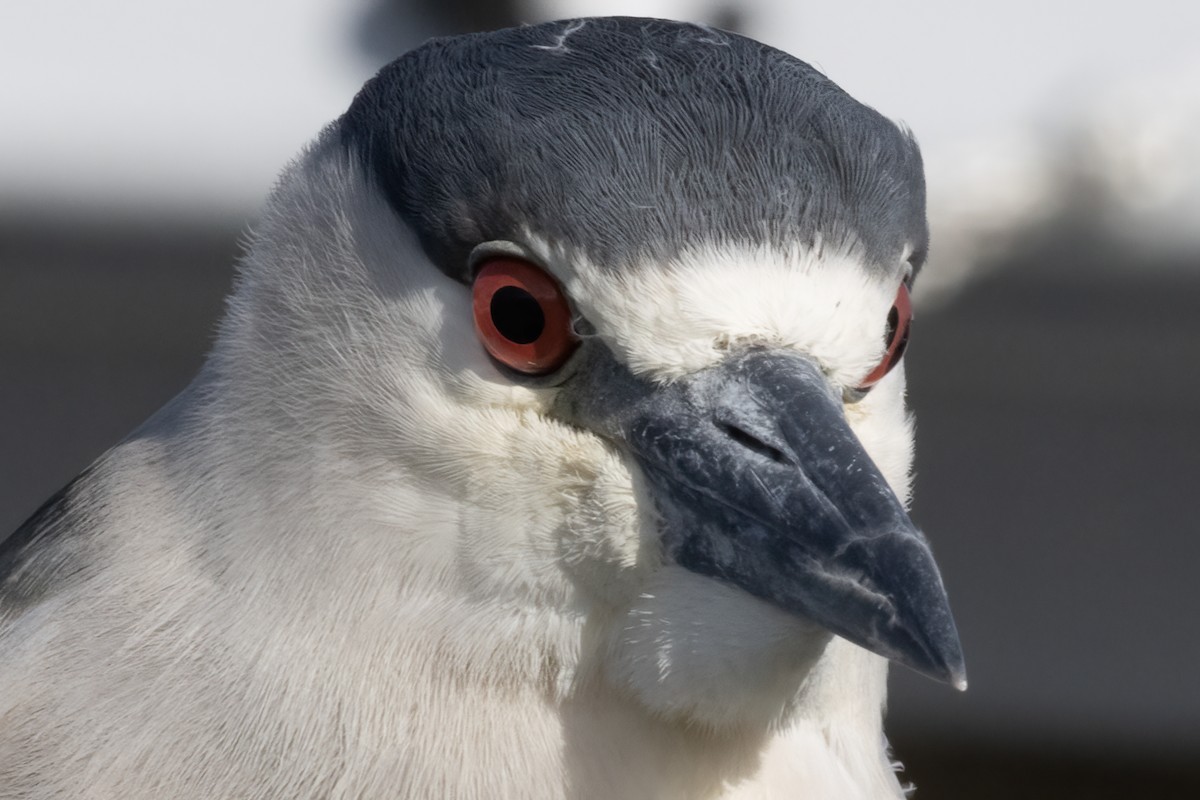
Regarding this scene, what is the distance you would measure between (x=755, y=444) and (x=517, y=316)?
33 cm

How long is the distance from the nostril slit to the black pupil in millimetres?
257

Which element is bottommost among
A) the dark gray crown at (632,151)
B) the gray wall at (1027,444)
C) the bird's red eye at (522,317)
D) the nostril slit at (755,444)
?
the gray wall at (1027,444)

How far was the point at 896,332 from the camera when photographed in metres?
1.84

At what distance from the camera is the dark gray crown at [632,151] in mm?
1675

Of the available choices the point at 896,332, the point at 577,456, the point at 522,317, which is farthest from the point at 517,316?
the point at 896,332

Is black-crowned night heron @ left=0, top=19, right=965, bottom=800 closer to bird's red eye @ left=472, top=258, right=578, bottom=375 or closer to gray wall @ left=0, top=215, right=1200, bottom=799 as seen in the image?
bird's red eye @ left=472, top=258, right=578, bottom=375

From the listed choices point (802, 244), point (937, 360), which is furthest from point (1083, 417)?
point (802, 244)

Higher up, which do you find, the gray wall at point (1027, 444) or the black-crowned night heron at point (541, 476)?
the black-crowned night heron at point (541, 476)

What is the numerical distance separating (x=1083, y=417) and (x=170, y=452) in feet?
14.0

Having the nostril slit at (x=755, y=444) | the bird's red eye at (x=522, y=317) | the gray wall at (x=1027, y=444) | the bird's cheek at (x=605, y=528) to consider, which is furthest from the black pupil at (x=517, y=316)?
the gray wall at (x=1027, y=444)

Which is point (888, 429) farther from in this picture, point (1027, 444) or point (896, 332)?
point (1027, 444)

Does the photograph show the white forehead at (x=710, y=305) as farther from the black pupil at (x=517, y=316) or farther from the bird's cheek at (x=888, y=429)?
the bird's cheek at (x=888, y=429)

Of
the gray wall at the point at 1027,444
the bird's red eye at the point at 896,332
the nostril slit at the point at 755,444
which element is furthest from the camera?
the gray wall at the point at 1027,444

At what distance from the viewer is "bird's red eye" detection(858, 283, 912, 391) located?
1807 mm
